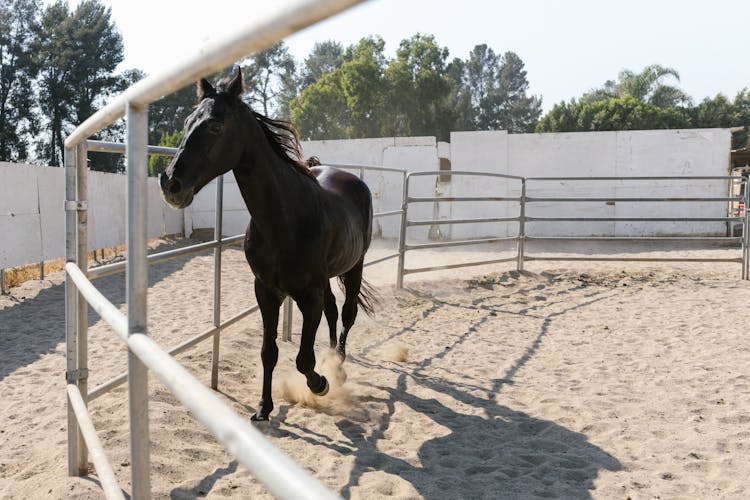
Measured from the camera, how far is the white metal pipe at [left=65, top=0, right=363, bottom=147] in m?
0.64

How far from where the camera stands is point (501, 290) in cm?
738

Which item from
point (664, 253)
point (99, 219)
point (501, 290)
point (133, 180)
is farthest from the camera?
point (664, 253)

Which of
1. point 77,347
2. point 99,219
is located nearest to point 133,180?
point 77,347

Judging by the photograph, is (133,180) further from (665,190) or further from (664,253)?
(665,190)

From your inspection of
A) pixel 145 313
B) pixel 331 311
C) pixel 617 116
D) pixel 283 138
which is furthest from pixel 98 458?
pixel 617 116

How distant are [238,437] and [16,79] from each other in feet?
98.4

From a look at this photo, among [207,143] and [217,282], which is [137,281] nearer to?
[207,143]

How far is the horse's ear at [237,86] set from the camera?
256cm

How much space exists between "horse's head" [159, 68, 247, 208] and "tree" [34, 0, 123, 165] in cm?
2444

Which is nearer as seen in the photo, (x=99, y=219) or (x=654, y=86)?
(x=99, y=219)

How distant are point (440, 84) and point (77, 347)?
28999 mm

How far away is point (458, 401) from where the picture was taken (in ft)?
12.2

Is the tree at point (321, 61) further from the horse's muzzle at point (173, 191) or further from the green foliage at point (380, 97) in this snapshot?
the horse's muzzle at point (173, 191)

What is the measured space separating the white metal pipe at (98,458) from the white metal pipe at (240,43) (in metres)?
0.91
